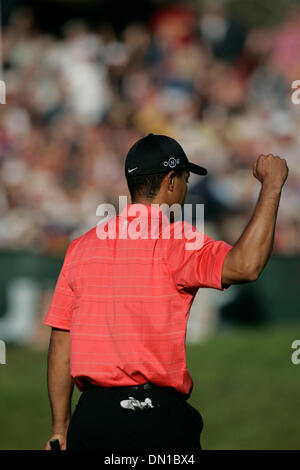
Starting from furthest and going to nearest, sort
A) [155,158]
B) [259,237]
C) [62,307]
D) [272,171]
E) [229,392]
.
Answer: [229,392]
[62,307]
[155,158]
[272,171]
[259,237]

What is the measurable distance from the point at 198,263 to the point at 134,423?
70cm

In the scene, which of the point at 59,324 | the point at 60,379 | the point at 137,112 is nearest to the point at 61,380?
the point at 60,379

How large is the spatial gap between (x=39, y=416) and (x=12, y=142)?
5228mm

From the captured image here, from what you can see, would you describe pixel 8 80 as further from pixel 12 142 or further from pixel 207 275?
pixel 207 275

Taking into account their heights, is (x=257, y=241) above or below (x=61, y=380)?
above

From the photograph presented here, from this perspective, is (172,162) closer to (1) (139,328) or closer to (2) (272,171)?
(2) (272,171)

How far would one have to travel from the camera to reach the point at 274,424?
6.54 meters

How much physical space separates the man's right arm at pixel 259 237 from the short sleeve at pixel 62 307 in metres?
0.79

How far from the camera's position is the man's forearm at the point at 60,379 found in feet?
11.0

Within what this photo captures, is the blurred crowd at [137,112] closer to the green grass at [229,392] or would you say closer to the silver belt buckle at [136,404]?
the green grass at [229,392]

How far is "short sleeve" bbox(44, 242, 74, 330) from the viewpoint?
3276mm

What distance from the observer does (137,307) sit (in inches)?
117

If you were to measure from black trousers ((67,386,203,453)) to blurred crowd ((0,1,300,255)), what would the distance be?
21.8ft

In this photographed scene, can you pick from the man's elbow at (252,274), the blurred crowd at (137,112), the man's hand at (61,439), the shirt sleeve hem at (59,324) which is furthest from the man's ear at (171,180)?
the blurred crowd at (137,112)
